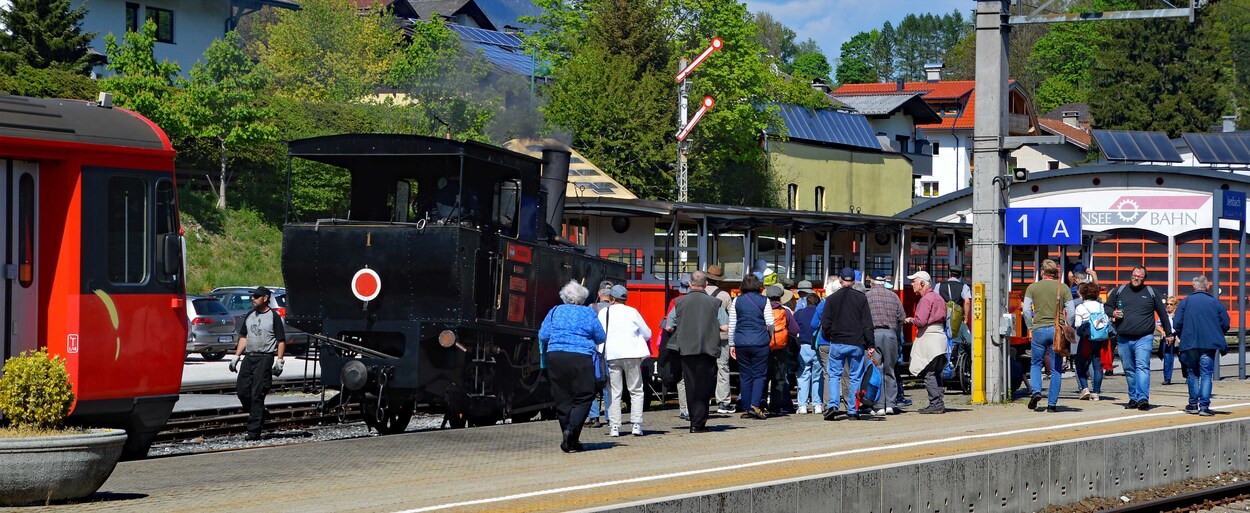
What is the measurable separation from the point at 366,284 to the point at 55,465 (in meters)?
6.81

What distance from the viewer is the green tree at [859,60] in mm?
160500

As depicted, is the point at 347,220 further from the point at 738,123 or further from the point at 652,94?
the point at 738,123

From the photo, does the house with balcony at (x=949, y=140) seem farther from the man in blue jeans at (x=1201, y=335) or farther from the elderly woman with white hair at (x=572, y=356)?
the elderly woman with white hair at (x=572, y=356)

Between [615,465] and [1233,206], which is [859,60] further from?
[615,465]

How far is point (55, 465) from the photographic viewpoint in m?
9.41

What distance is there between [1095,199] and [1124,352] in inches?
1039

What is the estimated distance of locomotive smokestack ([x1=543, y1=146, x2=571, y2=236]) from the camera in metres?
19.1

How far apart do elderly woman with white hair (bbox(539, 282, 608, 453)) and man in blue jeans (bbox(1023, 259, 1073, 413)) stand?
6.76 metres

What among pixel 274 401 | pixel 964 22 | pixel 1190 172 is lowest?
pixel 274 401

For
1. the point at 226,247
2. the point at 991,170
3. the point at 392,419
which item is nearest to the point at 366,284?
the point at 392,419

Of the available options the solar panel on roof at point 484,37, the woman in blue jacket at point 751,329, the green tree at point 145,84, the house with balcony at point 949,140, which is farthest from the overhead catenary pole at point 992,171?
the house with balcony at point 949,140

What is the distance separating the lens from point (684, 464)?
12.4 metres

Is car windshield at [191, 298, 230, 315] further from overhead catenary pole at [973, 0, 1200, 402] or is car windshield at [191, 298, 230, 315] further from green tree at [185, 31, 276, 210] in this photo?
overhead catenary pole at [973, 0, 1200, 402]

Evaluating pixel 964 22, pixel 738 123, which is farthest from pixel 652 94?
pixel 964 22
